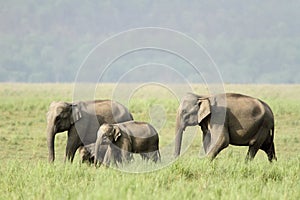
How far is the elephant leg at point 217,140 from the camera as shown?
1352cm

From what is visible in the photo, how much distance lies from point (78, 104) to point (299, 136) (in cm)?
904

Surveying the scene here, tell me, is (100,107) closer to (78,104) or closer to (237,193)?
(78,104)

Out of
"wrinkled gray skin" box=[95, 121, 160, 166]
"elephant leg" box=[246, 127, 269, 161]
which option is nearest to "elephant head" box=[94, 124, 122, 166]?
"wrinkled gray skin" box=[95, 121, 160, 166]

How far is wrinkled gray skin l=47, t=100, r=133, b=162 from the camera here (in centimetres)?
1397

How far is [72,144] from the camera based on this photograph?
46.3ft

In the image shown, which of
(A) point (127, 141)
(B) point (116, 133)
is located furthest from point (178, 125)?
(B) point (116, 133)

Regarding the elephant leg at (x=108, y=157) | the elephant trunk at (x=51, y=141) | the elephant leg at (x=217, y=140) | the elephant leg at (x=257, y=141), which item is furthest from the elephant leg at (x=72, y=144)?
the elephant leg at (x=257, y=141)

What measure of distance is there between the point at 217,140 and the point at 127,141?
1.54 metres

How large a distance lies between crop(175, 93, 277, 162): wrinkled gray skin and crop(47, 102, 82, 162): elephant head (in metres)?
1.78

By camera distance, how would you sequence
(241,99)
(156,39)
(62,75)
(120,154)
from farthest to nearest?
1. (62,75)
2. (156,39)
3. (241,99)
4. (120,154)

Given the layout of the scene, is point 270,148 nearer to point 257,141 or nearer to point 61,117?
point 257,141

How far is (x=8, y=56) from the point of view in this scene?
197500 mm

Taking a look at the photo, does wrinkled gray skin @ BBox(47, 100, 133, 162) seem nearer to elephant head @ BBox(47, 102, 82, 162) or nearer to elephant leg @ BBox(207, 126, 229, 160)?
elephant head @ BBox(47, 102, 82, 162)

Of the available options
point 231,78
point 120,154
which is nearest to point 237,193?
point 120,154
